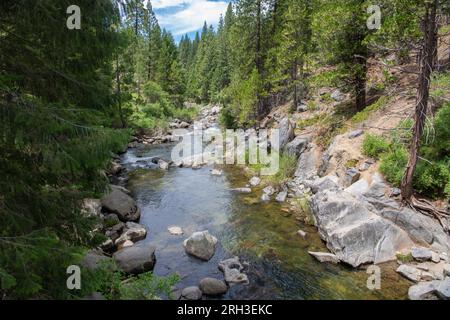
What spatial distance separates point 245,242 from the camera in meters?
10.7

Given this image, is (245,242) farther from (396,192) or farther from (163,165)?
(163,165)

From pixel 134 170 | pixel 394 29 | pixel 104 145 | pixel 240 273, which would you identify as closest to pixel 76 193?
pixel 104 145

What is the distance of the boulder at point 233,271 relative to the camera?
859 centimetres

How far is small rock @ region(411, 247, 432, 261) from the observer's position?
8789 millimetres

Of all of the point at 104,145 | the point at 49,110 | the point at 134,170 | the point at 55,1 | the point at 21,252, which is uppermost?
the point at 55,1

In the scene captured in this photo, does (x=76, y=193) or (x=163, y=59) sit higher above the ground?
(x=163, y=59)

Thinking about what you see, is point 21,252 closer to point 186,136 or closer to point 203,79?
point 186,136

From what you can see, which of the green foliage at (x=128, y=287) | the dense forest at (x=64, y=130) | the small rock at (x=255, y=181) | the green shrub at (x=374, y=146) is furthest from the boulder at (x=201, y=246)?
the green shrub at (x=374, y=146)

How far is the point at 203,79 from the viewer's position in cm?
6150

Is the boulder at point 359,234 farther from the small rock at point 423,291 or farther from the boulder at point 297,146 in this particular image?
the boulder at point 297,146

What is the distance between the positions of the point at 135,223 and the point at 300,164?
8.65m

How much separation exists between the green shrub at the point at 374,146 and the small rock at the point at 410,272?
4.71 meters

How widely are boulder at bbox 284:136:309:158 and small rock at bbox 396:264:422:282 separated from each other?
888 centimetres

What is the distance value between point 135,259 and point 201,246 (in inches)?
80.4
